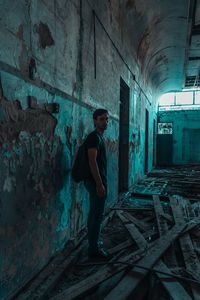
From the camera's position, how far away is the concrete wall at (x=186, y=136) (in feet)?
55.1

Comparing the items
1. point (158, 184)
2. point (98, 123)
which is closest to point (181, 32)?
point (158, 184)

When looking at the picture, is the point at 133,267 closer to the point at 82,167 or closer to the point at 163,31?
the point at 82,167

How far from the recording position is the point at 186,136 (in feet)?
55.5

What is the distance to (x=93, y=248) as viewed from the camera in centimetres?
316

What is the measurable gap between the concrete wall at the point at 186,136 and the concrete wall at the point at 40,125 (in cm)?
1368

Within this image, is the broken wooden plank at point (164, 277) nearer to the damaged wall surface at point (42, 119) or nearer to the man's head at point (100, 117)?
the damaged wall surface at point (42, 119)

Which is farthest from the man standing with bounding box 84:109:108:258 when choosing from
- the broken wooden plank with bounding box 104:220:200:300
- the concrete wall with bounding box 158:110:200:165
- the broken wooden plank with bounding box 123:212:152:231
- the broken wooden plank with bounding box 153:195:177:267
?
the concrete wall with bounding box 158:110:200:165

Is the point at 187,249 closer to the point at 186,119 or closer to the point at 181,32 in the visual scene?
the point at 181,32

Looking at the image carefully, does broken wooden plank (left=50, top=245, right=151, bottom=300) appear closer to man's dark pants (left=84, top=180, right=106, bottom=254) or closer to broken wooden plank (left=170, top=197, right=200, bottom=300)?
man's dark pants (left=84, top=180, right=106, bottom=254)

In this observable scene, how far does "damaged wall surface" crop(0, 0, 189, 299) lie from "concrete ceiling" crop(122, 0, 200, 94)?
1.87 meters

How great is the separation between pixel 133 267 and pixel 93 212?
72cm

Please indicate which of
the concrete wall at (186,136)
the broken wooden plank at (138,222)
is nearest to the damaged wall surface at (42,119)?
the broken wooden plank at (138,222)

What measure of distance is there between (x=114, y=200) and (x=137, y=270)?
318 cm

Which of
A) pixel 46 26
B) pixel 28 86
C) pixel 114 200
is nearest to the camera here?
pixel 28 86
